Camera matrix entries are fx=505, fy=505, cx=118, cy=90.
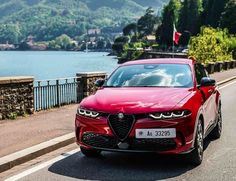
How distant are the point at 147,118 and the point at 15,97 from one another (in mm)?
6492

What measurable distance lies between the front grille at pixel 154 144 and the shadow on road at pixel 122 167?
0.33 metres

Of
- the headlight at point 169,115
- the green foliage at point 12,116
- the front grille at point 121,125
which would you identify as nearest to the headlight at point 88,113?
the front grille at point 121,125

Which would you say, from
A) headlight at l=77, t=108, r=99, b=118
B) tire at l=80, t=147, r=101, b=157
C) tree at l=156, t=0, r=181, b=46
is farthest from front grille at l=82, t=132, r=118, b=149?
tree at l=156, t=0, r=181, b=46

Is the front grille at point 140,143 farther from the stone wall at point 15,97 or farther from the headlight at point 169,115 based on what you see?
the stone wall at point 15,97

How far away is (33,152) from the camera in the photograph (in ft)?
25.8

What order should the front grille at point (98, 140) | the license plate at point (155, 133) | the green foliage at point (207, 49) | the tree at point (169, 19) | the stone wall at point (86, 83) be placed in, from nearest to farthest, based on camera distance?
the license plate at point (155, 133), the front grille at point (98, 140), the stone wall at point (86, 83), the green foliage at point (207, 49), the tree at point (169, 19)

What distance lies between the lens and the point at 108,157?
7.84 meters

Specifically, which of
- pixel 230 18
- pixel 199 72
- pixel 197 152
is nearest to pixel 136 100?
pixel 197 152

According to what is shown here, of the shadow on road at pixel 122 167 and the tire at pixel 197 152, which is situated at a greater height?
the tire at pixel 197 152

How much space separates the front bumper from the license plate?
0.04 meters

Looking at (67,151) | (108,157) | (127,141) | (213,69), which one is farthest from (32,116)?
(213,69)

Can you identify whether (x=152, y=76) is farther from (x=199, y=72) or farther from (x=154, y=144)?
(x=154, y=144)

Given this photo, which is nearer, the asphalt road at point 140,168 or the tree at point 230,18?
the asphalt road at point 140,168

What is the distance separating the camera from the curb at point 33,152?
23.6 feet
